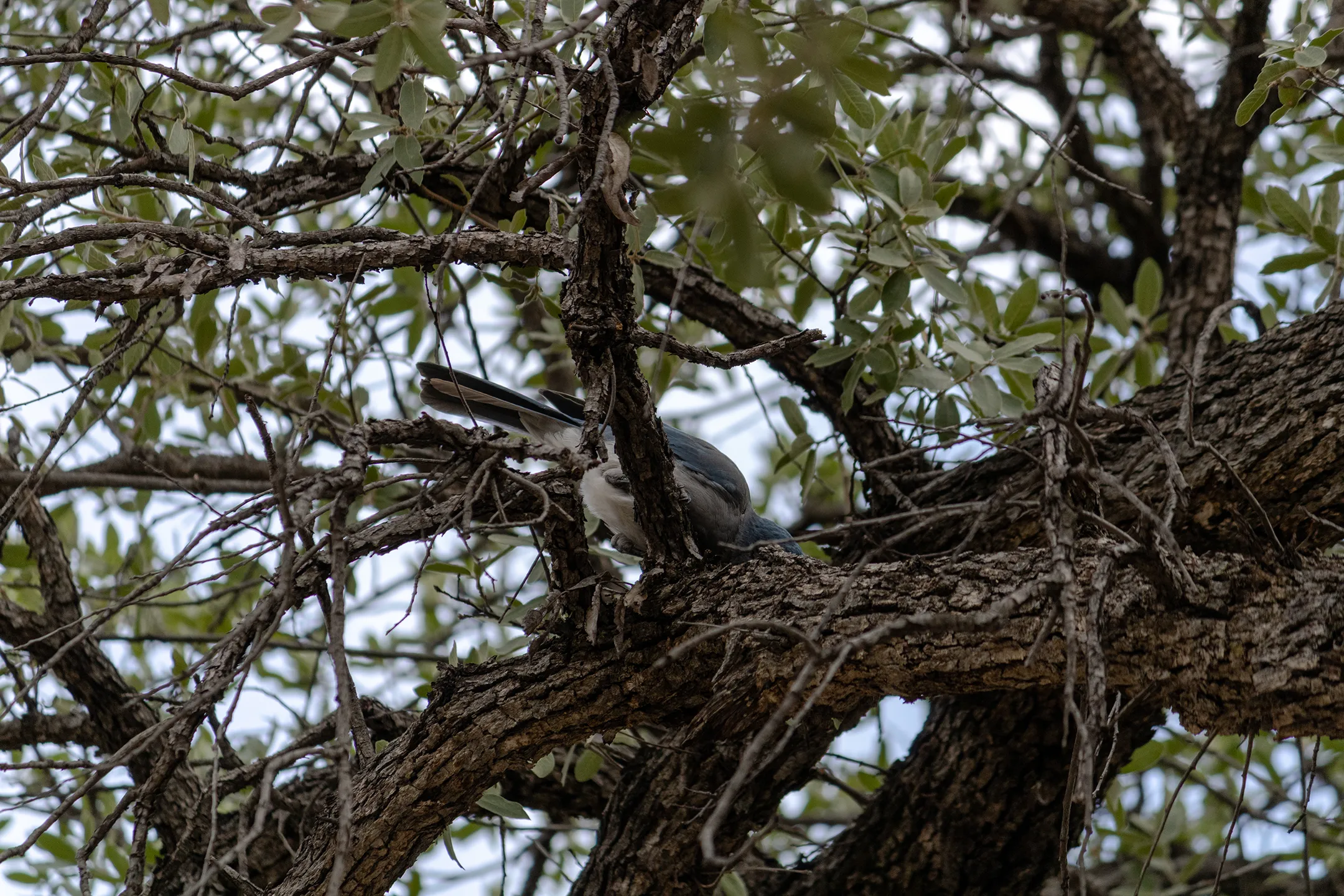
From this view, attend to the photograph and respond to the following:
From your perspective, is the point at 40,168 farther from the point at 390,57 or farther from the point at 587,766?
the point at 587,766

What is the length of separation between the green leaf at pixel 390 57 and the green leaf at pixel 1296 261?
2.57 meters

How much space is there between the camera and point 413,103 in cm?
223

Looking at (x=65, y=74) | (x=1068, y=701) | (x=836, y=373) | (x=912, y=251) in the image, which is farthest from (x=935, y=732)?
(x=65, y=74)

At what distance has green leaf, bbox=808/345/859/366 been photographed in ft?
9.49

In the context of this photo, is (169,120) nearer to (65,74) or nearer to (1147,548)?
(65,74)

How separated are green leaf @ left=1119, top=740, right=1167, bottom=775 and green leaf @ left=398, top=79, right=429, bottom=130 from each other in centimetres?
260

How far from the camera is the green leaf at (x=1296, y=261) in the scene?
3.03 metres

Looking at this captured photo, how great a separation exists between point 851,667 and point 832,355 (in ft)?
3.11

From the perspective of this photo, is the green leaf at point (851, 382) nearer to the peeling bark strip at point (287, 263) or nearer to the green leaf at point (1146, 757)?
the peeling bark strip at point (287, 263)

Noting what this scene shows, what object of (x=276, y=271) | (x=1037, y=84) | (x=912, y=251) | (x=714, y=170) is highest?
(x=1037, y=84)

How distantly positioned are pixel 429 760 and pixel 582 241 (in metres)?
1.20

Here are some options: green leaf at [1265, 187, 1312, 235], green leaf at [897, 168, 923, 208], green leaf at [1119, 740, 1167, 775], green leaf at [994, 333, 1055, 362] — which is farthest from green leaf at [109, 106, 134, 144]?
green leaf at [1119, 740, 1167, 775]

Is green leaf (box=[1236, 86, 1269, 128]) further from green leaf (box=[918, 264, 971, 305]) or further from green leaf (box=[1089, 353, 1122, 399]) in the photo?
green leaf (box=[1089, 353, 1122, 399])

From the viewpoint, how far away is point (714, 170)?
42.8 inches
